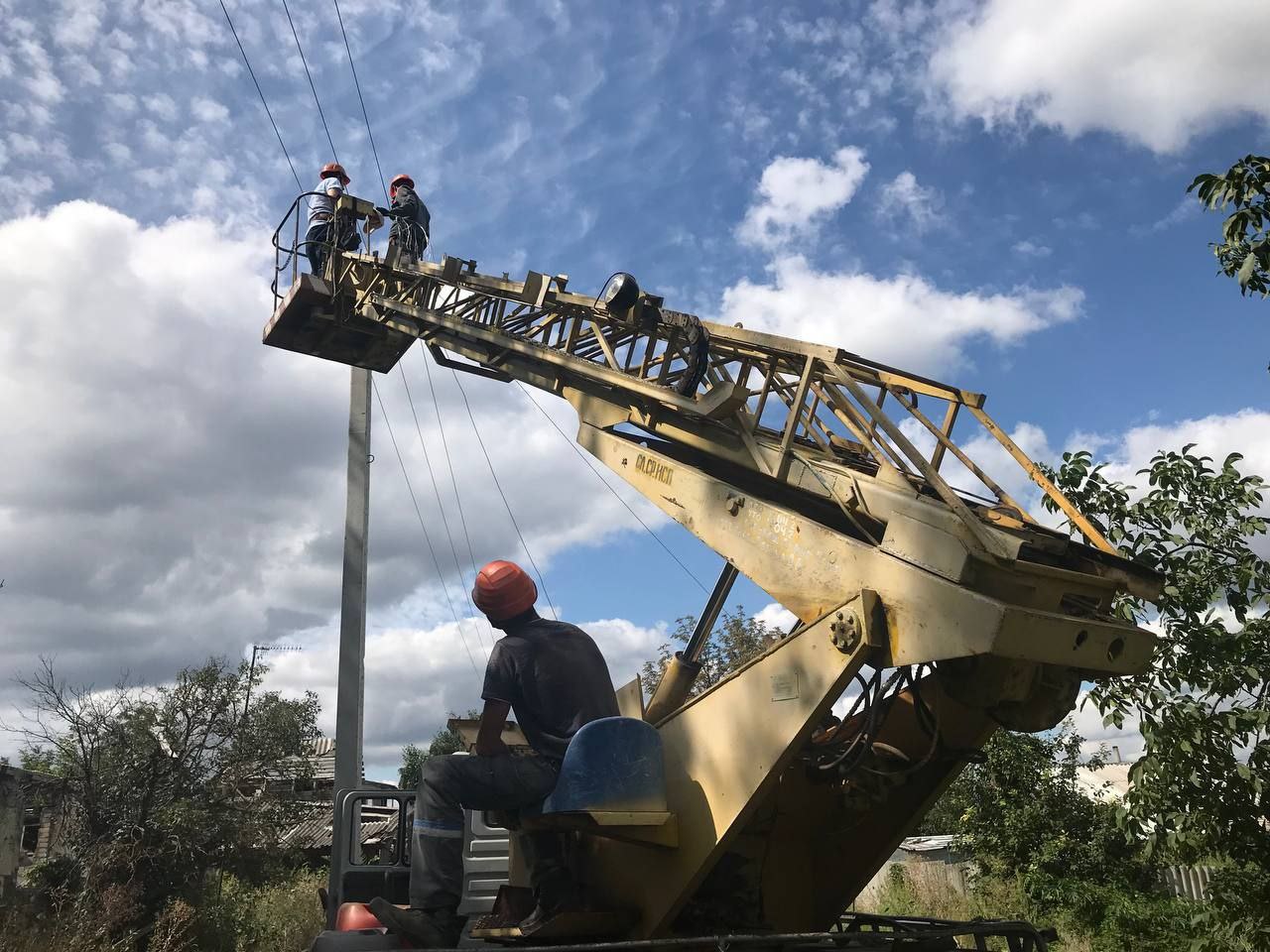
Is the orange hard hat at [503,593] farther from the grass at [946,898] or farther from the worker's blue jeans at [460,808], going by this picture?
the grass at [946,898]

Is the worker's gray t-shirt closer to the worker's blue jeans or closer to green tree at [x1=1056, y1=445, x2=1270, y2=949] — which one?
the worker's blue jeans

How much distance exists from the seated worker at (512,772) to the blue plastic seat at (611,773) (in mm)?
268

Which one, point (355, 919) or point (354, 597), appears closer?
point (355, 919)

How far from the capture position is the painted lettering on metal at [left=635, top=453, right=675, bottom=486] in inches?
209

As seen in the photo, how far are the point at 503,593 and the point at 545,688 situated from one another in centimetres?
52

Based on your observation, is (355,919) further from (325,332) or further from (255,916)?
(255,916)

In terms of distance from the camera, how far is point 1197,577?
7.16m

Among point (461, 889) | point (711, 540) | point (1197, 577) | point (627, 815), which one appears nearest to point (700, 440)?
point (711, 540)

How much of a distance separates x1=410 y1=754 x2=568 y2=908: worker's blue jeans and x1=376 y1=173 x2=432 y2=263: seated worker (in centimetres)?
A: 674

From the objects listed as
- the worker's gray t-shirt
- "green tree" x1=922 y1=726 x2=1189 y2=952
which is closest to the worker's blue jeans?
the worker's gray t-shirt

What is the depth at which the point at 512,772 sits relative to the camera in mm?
4348

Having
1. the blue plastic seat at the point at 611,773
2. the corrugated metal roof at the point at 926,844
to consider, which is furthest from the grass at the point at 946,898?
the blue plastic seat at the point at 611,773

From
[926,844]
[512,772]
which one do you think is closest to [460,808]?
[512,772]

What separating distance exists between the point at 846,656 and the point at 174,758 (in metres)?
16.4
